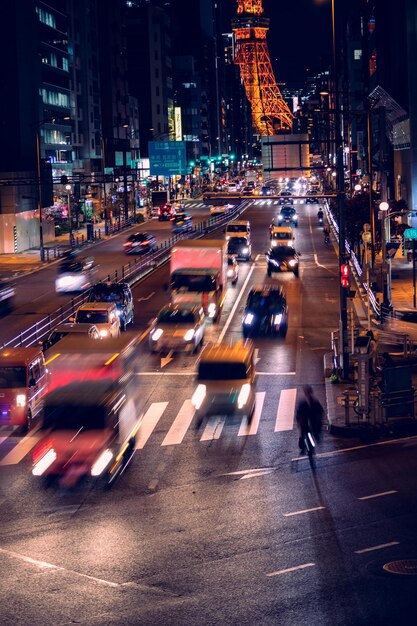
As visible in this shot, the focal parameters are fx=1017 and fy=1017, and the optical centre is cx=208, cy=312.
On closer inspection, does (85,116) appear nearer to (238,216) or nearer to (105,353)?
(238,216)

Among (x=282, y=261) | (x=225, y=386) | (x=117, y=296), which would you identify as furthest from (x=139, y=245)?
(x=225, y=386)

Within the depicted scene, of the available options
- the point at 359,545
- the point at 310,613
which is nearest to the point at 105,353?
the point at 359,545

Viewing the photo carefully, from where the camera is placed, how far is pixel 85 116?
128 meters

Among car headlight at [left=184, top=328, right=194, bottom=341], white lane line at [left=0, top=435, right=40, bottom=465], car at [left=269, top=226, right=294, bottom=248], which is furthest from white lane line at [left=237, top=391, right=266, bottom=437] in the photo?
car at [left=269, top=226, right=294, bottom=248]

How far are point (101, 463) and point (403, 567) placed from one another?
8.58 metres

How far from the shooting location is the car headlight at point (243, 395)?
27266 mm

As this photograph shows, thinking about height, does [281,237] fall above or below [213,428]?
above

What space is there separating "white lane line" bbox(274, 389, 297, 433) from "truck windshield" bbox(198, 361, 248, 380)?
154cm

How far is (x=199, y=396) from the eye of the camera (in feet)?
93.6

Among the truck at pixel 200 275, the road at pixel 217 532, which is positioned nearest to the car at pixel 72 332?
the road at pixel 217 532

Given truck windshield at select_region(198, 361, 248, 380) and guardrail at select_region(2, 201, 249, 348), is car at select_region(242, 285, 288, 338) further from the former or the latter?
truck windshield at select_region(198, 361, 248, 380)

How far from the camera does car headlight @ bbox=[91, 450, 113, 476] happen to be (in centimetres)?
2236

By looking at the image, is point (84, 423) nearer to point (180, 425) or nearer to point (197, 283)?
point (180, 425)

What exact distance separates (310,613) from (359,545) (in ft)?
10.6
